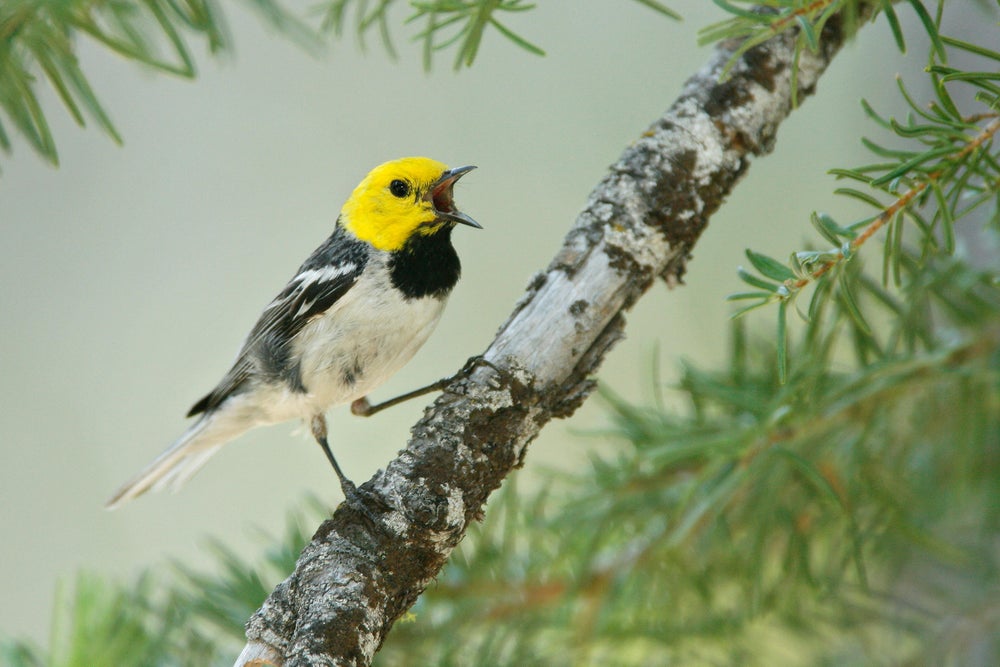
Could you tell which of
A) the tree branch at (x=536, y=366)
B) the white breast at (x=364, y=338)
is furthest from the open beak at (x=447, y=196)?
the tree branch at (x=536, y=366)

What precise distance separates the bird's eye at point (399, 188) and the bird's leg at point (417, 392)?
0.26 meters

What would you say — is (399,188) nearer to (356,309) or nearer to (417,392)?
(356,309)

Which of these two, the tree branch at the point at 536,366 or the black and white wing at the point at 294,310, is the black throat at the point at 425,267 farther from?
the tree branch at the point at 536,366

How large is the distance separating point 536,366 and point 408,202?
50cm

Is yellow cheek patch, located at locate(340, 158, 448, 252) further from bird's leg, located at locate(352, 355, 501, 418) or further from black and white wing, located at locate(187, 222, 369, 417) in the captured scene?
bird's leg, located at locate(352, 355, 501, 418)

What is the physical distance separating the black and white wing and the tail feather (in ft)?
0.15

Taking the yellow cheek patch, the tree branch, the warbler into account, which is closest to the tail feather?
the warbler

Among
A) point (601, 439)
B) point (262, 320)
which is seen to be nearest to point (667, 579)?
point (601, 439)

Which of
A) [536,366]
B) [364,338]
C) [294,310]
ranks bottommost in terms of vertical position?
[536,366]

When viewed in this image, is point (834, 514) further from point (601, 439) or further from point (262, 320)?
point (262, 320)

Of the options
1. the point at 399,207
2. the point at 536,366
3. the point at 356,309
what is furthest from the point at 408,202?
the point at 536,366

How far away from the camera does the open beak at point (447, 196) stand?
110cm

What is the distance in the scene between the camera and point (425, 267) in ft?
3.63

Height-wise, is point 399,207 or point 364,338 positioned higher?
point 399,207
